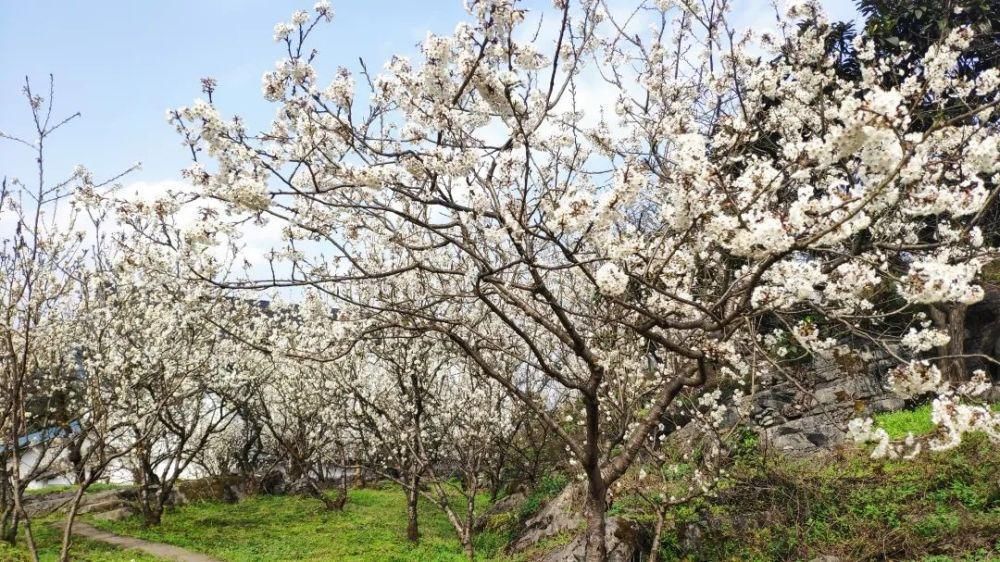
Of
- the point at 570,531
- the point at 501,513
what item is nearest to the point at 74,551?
the point at 501,513

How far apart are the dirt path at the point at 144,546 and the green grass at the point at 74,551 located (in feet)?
0.89

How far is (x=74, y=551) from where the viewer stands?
471 inches

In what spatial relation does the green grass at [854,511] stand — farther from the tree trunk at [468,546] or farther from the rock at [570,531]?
the tree trunk at [468,546]

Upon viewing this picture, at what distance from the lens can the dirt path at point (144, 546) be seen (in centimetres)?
1179

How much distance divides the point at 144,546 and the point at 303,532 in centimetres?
321

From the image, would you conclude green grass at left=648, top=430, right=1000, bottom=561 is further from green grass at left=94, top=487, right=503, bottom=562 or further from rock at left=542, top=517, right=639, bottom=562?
green grass at left=94, top=487, right=503, bottom=562

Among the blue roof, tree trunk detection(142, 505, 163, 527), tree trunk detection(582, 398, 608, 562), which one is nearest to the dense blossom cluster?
tree trunk detection(582, 398, 608, 562)

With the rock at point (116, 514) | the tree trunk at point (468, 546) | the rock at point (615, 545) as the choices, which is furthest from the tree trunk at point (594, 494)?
the rock at point (116, 514)

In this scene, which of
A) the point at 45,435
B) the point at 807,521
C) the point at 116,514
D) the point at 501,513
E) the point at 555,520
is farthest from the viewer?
the point at 116,514

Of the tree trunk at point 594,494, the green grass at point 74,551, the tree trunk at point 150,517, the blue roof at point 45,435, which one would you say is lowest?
the green grass at point 74,551

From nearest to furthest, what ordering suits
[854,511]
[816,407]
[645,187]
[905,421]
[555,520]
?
[645,187], [854,511], [816,407], [555,520], [905,421]

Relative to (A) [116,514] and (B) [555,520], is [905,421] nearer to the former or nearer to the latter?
(B) [555,520]

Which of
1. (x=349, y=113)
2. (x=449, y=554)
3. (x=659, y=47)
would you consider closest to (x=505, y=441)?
(x=449, y=554)

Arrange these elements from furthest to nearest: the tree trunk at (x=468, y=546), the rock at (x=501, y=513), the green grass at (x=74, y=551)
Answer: the rock at (x=501, y=513) < the green grass at (x=74, y=551) < the tree trunk at (x=468, y=546)
